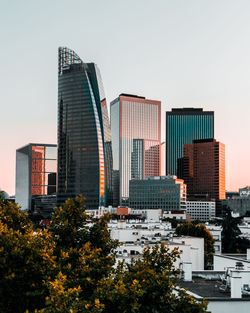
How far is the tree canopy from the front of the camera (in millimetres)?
22984

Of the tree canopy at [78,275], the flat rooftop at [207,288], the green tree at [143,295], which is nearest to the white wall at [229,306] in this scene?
the flat rooftop at [207,288]

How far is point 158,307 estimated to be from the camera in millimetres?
24297

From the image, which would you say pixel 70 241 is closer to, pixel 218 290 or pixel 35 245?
pixel 35 245

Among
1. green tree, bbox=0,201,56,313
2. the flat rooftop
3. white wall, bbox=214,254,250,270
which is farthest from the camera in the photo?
white wall, bbox=214,254,250,270

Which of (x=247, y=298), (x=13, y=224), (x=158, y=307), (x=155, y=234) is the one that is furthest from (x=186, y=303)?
(x=155, y=234)

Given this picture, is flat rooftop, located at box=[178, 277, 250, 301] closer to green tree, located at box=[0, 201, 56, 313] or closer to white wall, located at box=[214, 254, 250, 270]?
green tree, located at box=[0, 201, 56, 313]

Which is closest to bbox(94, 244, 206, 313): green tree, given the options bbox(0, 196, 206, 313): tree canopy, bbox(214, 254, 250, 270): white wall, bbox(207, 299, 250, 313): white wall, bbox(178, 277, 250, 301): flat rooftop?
bbox(0, 196, 206, 313): tree canopy

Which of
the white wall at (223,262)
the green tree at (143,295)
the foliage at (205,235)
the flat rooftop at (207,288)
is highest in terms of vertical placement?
the green tree at (143,295)

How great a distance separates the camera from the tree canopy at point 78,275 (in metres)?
23.0

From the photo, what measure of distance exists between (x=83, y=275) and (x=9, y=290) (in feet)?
11.7

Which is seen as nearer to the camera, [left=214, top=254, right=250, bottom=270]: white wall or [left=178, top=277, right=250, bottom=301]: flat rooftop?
[left=178, top=277, right=250, bottom=301]: flat rooftop

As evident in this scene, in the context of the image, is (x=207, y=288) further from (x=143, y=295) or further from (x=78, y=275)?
(x=143, y=295)

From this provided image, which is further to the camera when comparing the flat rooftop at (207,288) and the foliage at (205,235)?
the foliage at (205,235)

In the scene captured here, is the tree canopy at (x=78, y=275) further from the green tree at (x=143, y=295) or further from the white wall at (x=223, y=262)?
the white wall at (x=223, y=262)
